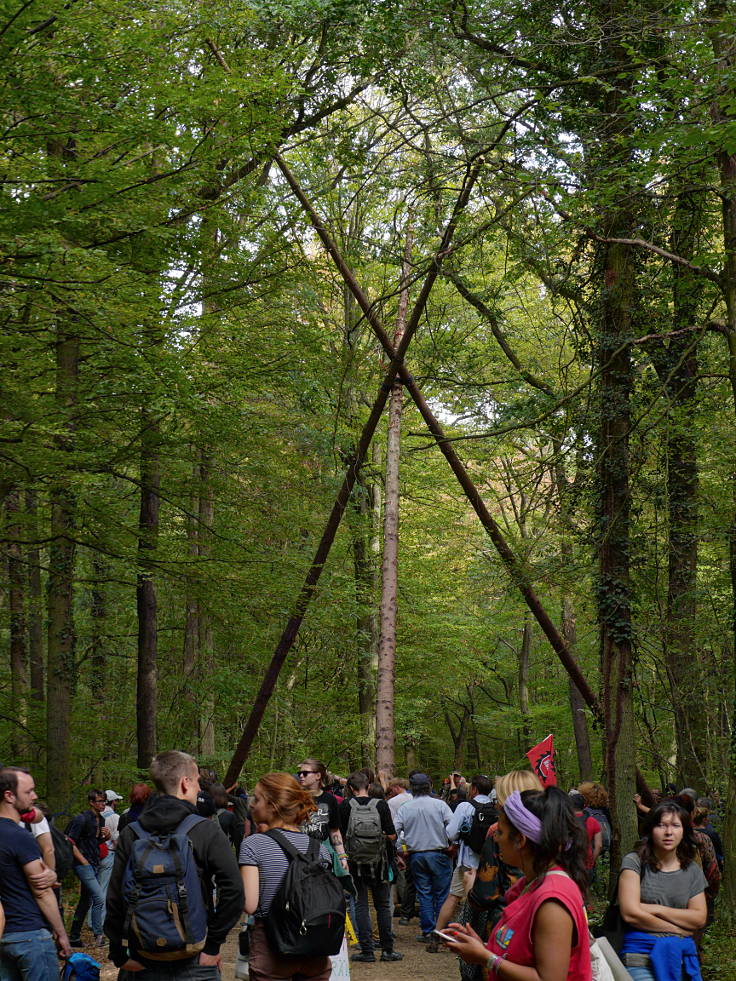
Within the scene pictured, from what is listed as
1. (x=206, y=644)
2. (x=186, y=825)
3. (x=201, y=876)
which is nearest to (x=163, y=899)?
(x=201, y=876)

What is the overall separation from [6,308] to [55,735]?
6958 mm

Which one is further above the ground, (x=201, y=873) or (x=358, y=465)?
(x=358, y=465)

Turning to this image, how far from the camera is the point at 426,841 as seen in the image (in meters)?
10.4

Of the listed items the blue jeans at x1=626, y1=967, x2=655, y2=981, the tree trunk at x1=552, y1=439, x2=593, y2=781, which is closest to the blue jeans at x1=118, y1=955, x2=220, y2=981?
the blue jeans at x1=626, y1=967, x2=655, y2=981

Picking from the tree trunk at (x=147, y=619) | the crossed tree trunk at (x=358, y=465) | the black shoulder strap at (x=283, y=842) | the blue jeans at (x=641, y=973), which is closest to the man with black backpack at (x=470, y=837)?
the blue jeans at (x=641, y=973)

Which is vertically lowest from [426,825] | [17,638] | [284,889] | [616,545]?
[426,825]

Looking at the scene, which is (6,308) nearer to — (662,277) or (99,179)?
(99,179)

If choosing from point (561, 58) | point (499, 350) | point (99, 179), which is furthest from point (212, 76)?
point (499, 350)

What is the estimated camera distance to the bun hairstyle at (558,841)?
320cm

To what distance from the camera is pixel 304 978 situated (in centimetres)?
476

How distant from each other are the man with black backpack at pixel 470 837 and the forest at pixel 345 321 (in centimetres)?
261

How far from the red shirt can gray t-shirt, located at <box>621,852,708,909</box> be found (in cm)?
217

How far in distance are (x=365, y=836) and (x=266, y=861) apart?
5.17m

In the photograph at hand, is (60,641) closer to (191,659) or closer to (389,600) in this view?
(191,659)
